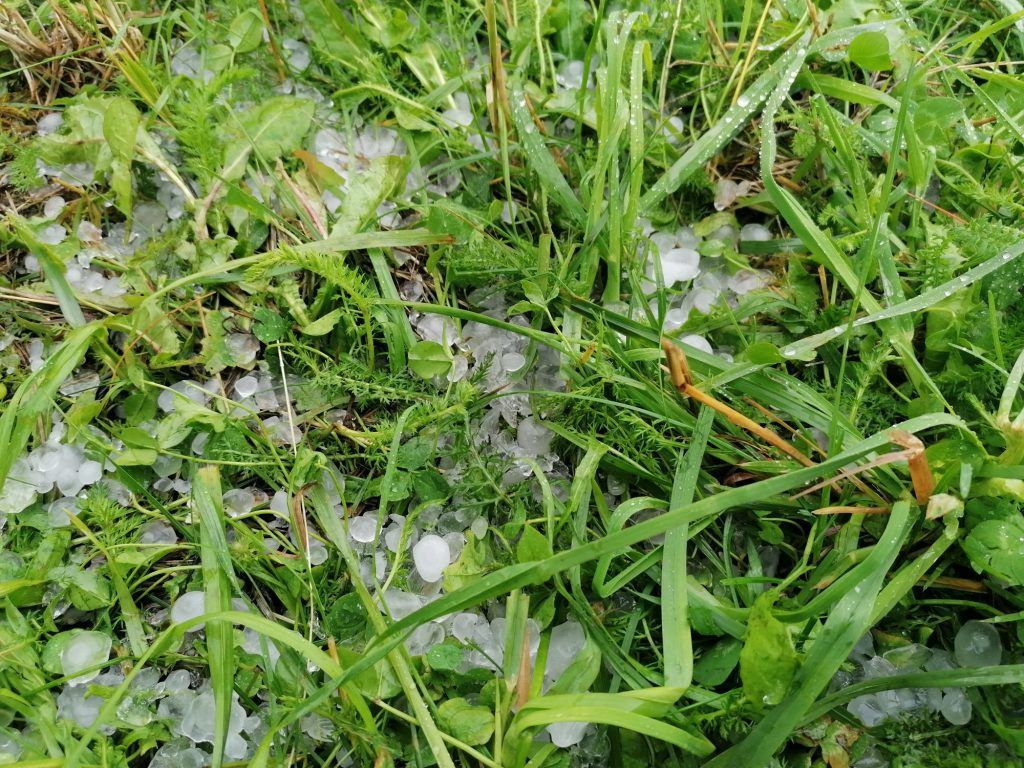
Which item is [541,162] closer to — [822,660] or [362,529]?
[362,529]

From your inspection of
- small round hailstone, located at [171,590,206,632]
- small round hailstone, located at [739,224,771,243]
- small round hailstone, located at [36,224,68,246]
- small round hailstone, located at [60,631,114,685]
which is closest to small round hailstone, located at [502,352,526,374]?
small round hailstone, located at [739,224,771,243]

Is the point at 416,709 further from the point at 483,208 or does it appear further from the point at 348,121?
the point at 348,121

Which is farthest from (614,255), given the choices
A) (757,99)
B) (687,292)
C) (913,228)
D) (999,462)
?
(999,462)

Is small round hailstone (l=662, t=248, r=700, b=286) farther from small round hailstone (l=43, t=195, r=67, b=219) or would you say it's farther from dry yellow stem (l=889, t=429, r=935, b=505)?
small round hailstone (l=43, t=195, r=67, b=219)

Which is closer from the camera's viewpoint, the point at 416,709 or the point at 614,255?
the point at 416,709

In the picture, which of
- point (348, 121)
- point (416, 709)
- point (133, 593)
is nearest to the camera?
point (416, 709)

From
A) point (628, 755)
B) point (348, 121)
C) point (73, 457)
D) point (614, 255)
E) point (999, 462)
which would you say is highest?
point (348, 121)

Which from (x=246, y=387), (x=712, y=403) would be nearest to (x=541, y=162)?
(x=712, y=403)

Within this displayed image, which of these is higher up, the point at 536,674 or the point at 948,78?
the point at 948,78
